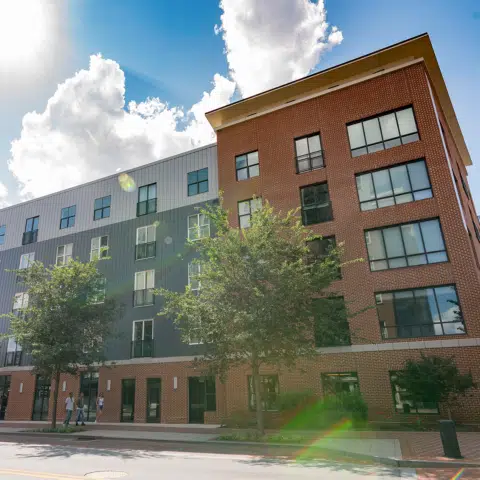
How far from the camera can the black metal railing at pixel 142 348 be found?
2409 cm

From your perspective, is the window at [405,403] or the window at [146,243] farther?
the window at [146,243]

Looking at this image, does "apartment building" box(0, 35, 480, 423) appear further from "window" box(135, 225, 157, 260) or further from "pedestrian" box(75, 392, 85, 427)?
"pedestrian" box(75, 392, 85, 427)

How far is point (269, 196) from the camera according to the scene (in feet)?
76.7

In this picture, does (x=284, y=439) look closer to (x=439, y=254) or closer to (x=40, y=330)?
(x=439, y=254)

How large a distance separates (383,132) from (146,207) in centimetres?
1606

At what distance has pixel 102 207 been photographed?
97.8 ft

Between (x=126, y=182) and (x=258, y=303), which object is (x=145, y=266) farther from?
(x=258, y=303)

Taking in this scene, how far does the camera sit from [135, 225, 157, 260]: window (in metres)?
26.3

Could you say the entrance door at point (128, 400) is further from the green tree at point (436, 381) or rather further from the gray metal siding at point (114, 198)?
the green tree at point (436, 381)

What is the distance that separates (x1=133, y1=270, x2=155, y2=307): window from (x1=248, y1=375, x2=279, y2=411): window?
8.48 meters

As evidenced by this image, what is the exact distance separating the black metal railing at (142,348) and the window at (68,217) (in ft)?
38.9

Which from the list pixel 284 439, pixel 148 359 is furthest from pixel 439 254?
pixel 148 359

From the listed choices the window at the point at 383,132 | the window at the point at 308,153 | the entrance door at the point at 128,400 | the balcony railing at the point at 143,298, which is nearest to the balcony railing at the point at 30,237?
the balcony railing at the point at 143,298

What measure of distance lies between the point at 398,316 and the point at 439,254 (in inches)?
139
